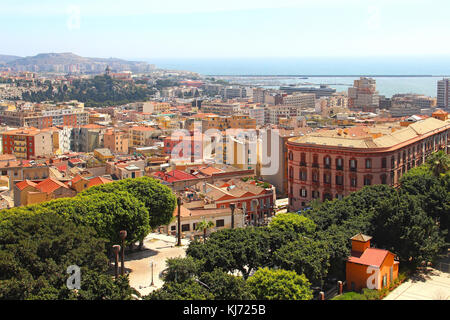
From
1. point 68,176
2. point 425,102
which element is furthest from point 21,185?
point 425,102

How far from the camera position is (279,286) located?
12.0 metres

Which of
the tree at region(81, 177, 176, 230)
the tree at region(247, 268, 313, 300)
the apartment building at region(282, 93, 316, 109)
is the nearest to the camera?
the tree at region(247, 268, 313, 300)

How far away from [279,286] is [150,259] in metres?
6.75

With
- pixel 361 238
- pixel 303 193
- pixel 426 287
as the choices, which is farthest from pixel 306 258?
pixel 303 193

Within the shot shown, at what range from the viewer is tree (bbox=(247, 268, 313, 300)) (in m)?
11.9

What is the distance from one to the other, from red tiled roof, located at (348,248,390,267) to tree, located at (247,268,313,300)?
3004 mm

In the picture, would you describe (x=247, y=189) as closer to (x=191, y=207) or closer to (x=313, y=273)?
(x=191, y=207)

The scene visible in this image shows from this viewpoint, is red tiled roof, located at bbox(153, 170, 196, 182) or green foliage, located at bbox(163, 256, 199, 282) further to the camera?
red tiled roof, located at bbox(153, 170, 196, 182)

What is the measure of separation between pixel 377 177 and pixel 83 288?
15999 millimetres

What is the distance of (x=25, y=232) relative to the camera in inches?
542

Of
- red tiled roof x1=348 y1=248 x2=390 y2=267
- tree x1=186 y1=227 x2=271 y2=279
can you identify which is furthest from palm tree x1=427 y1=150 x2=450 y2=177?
tree x1=186 y1=227 x2=271 y2=279

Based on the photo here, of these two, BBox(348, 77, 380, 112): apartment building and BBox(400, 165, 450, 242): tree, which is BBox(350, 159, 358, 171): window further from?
BBox(348, 77, 380, 112): apartment building

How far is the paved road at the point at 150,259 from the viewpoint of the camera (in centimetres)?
1522
